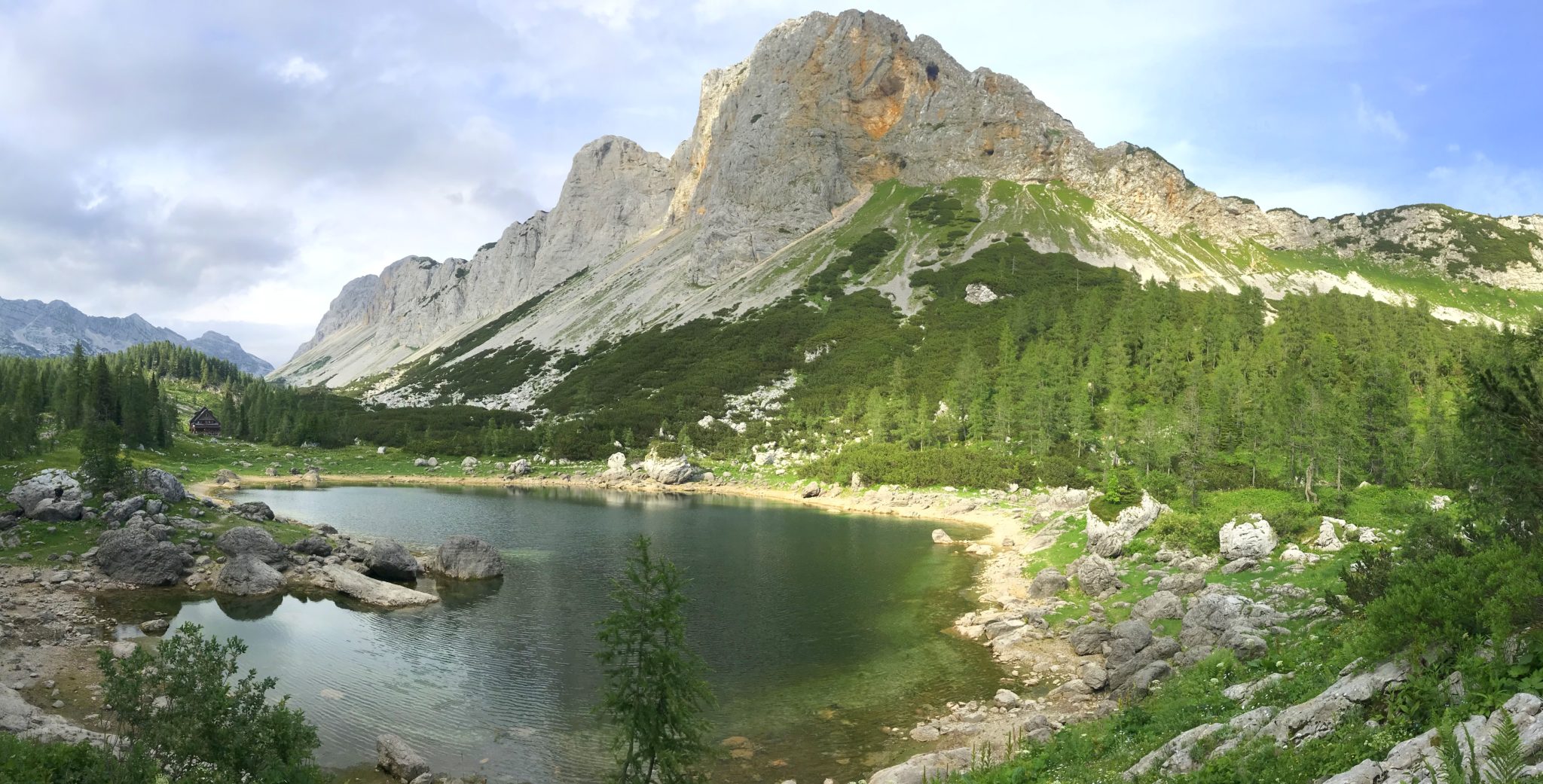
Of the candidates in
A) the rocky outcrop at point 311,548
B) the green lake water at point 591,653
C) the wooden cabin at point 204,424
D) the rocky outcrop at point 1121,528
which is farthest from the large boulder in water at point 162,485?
the wooden cabin at point 204,424

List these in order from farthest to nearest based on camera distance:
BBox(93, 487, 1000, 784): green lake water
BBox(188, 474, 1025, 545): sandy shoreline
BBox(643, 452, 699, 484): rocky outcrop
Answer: BBox(643, 452, 699, 484): rocky outcrop → BBox(188, 474, 1025, 545): sandy shoreline → BBox(93, 487, 1000, 784): green lake water

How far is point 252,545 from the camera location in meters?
45.1

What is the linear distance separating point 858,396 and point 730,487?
92.2 feet

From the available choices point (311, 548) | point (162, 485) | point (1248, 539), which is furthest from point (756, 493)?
point (1248, 539)

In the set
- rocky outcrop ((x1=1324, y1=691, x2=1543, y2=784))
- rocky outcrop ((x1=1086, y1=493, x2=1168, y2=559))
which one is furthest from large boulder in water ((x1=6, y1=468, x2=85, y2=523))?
rocky outcrop ((x1=1086, y1=493, x2=1168, y2=559))

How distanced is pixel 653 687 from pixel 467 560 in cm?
3743

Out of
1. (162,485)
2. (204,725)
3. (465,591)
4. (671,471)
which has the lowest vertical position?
(465,591)

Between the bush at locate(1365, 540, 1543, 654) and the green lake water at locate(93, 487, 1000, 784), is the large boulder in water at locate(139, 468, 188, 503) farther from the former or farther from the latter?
the bush at locate(1365, 540, 1543, 654)

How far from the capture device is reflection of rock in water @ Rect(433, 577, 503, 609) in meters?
42.9

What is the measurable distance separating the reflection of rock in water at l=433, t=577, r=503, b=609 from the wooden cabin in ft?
434

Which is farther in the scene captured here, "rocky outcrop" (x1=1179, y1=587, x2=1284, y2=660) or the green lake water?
the green lake water

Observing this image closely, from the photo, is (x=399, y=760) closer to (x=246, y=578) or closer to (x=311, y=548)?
(x=246, y=578)

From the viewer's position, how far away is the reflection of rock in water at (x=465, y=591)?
42.9 metres

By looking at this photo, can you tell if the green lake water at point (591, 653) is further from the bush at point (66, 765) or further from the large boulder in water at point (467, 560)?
the bush at point (66, 765)
